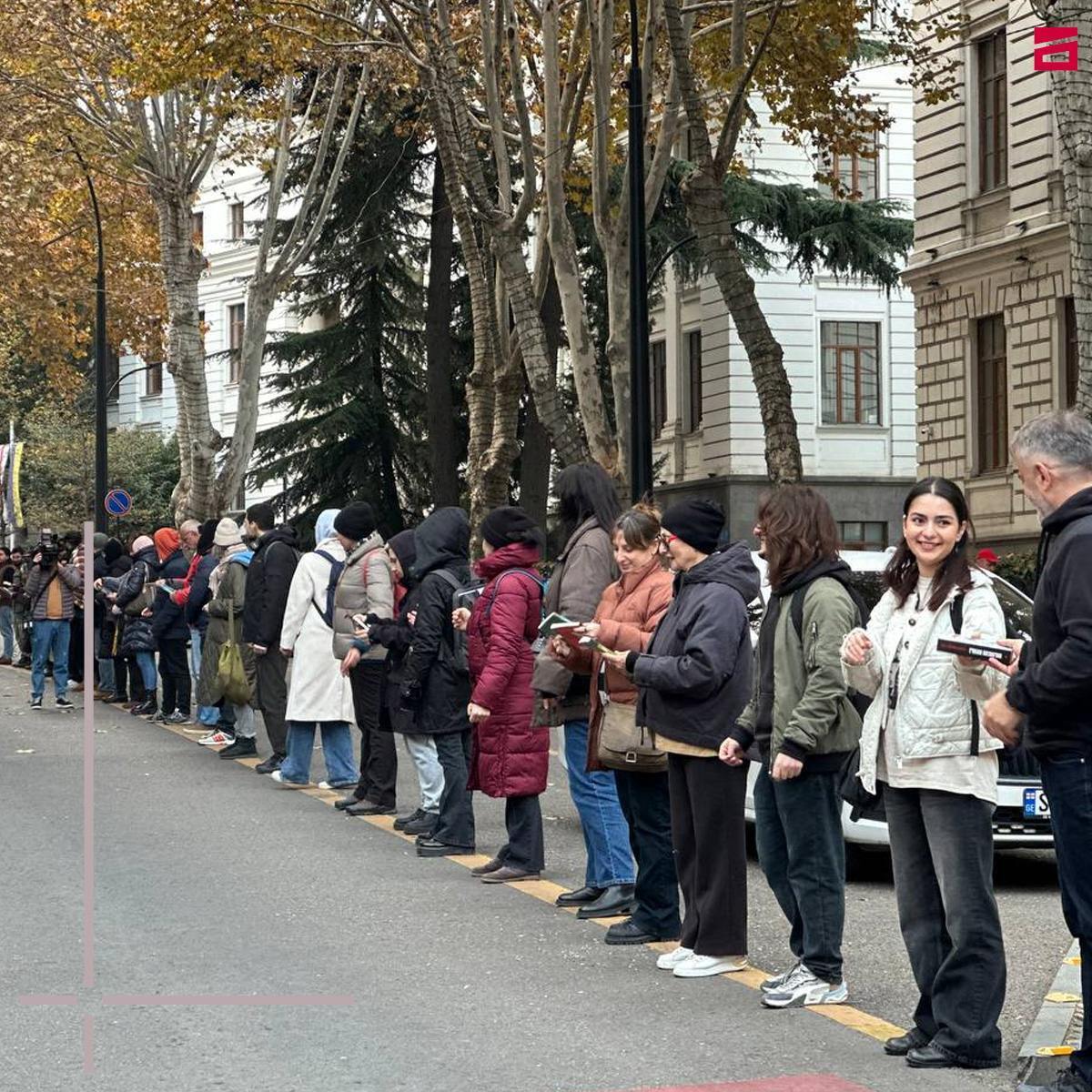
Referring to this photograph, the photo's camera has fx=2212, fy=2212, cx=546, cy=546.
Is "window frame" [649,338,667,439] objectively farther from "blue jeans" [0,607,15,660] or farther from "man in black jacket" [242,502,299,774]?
"man in black jacket" [242,502,299,774]

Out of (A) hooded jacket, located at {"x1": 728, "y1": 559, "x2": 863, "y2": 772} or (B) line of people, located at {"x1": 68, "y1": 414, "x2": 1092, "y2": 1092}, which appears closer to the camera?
(B) line of people, located at {"x1": 68, "y1": 414, "x2": 1092, "y2": 1092}

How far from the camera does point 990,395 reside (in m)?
31.9

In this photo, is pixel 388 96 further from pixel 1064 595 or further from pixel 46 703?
pixel 1064 595

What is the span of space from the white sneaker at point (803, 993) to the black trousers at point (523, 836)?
336 cm

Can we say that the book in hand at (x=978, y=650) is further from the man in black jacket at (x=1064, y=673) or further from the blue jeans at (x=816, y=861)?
the blue jeans at (x=816, y=861)

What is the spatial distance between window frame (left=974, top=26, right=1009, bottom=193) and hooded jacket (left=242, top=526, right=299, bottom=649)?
18.2m

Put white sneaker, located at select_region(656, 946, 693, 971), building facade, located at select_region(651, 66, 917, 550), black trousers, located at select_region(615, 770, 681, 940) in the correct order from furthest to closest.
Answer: building facade, located at select_region(651, 66, 917, 550), black trousers, located at select_region(615, 770, 681, 940), white sneaker, located at select_region(656, 946, 693, 971)

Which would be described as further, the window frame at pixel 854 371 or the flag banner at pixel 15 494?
the window frame at pixel 854 371

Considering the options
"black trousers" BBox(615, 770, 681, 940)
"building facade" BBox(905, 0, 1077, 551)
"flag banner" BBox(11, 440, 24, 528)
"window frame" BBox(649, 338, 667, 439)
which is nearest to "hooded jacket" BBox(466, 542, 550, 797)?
"black trousers" BBox(615, 770, 681, 940)

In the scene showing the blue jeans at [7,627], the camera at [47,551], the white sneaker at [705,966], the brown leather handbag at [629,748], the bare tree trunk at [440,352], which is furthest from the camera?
the bare tree trunk at [440,352]

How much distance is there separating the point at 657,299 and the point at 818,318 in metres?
5.89

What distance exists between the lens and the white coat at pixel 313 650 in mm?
14578

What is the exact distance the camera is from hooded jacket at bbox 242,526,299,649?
51.3 feet

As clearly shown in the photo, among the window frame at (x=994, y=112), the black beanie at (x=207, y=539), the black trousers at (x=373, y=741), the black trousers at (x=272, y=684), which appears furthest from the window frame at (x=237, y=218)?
the black trousers at (x=373, y=741)
